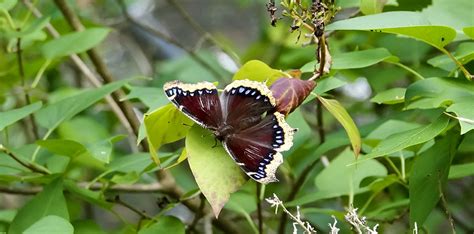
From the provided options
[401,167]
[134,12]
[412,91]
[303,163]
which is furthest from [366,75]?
[134,12]

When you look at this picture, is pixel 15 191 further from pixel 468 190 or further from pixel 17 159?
pixel 468 190

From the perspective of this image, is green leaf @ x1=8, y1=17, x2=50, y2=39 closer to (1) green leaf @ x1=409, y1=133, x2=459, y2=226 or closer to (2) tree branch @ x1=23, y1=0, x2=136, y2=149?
(2) tree branch @ x1=23, y1=0, x2=136, y2=149

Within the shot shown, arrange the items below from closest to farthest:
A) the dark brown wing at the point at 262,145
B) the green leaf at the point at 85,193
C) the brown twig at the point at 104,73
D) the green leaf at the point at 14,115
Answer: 1. the dark brown wing at the point at 262,145
2. the green leaf at the point at 14,115
3. the green leaf at the point at 85,193
4. the brown twig at the point at 104,73

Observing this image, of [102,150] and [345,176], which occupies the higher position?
[102,150]

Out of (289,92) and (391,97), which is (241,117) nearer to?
(289,92)

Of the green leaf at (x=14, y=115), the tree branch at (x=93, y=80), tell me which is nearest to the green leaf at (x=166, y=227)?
the green leaf at (x=14, y=115)

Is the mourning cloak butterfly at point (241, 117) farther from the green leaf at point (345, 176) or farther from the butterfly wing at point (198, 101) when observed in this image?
the green leaf at point (345, 176)

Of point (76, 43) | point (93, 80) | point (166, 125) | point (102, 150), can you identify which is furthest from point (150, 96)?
point (93, 80)
